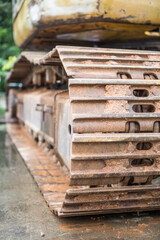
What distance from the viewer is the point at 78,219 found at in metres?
2.92

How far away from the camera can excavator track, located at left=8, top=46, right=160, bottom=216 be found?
2.65 m

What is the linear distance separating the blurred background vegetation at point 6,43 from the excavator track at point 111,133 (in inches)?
457

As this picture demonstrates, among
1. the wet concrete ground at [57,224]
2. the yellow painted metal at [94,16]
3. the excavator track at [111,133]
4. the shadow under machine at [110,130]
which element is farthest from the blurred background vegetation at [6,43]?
the excavator track at [111,133]

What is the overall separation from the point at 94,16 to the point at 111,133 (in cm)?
174

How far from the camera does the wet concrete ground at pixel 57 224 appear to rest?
8.64 ft

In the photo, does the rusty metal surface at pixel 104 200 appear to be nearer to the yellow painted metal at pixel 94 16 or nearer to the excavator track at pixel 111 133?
the excavator track at pixel 111 133

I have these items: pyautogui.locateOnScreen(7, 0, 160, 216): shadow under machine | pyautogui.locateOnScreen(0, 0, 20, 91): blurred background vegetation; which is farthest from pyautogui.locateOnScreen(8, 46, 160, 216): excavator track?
pyautogui.locateOnScreen(0, 0, 20, 91): blurred background vegetation

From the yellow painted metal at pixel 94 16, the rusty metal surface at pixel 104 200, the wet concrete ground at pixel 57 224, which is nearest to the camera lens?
the wet concrete ground at pixel 57 224

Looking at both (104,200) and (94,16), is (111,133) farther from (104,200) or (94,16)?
(94,16)

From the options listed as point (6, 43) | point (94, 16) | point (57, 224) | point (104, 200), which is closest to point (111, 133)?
point (104, 200)

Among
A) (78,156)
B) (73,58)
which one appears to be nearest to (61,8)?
(73,58)

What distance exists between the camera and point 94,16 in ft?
13.1

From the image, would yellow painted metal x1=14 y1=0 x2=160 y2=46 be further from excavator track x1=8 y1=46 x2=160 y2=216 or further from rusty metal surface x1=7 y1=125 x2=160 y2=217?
rusty metal surface x1=7 y1=125 x2=160 y2=217

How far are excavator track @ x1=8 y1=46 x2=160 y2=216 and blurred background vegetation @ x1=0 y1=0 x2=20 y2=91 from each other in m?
11.6
